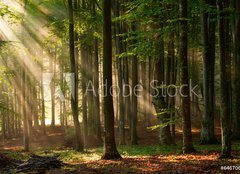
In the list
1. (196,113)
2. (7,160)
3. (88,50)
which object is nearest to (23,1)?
(88,50)

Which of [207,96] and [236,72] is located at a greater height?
[236,72]

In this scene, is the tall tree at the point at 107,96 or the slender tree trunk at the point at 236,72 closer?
the tall tree at the point at 107,96

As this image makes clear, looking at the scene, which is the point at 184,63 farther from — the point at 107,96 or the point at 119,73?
the point at 119,73

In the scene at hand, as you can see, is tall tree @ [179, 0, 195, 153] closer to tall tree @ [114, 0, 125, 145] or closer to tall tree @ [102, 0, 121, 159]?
tall tree @ [102, 0, 121, 159]

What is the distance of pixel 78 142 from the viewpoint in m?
18.4

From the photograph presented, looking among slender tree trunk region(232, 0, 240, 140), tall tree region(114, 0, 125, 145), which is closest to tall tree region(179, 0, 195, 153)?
slender tree trunk region(232, 0, 240, 140)

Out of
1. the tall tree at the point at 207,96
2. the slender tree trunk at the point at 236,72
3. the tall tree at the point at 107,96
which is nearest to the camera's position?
the tall tree at the point at 107,96

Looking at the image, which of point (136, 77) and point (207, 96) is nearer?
point (207, 96)

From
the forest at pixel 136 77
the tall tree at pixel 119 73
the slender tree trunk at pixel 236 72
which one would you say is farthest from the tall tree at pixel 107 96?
the slender tree trunk at pixel 236 72

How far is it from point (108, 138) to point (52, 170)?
3042 mm

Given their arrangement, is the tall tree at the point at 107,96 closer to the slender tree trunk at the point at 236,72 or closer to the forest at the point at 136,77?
the forest at the point at 136,77

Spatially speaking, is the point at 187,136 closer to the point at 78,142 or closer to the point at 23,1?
the point at 78,142

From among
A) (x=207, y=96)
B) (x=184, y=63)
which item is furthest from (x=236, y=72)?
(x=184, y=63)

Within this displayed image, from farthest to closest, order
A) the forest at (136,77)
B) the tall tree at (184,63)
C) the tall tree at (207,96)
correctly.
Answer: the tall tree at (207,96)
the tall tree at (184,63)
the forest at (136,77)
